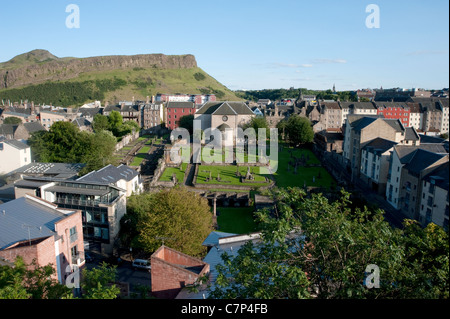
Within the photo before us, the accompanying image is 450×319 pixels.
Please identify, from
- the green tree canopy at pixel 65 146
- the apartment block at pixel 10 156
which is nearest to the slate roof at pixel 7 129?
the green tree canopy at pixel 65 146

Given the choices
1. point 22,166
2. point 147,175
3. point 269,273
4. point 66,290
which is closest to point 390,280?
point 269,273

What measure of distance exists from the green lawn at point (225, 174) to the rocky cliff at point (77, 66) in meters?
126

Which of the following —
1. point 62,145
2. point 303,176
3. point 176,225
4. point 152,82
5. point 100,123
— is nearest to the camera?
point 176,225

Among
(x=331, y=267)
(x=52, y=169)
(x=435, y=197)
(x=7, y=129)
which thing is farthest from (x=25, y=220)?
(x=7, y=129)

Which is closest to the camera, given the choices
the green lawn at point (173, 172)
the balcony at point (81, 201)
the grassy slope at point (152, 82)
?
the balcony at point (81, 201)

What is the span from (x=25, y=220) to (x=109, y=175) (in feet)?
40.6

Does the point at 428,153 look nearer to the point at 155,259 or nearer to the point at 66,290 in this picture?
the point at 155,259

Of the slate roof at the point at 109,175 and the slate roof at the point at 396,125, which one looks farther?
the slate roof at the point at 396,125

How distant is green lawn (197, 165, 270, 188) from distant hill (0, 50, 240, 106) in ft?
328

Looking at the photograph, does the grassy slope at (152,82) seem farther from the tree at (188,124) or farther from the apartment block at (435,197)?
the apartment block at (435,197)

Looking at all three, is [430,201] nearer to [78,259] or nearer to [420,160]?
[420,160]

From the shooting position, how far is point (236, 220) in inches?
1291

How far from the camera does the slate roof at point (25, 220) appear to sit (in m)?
18.0

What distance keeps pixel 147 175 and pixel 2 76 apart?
128m
